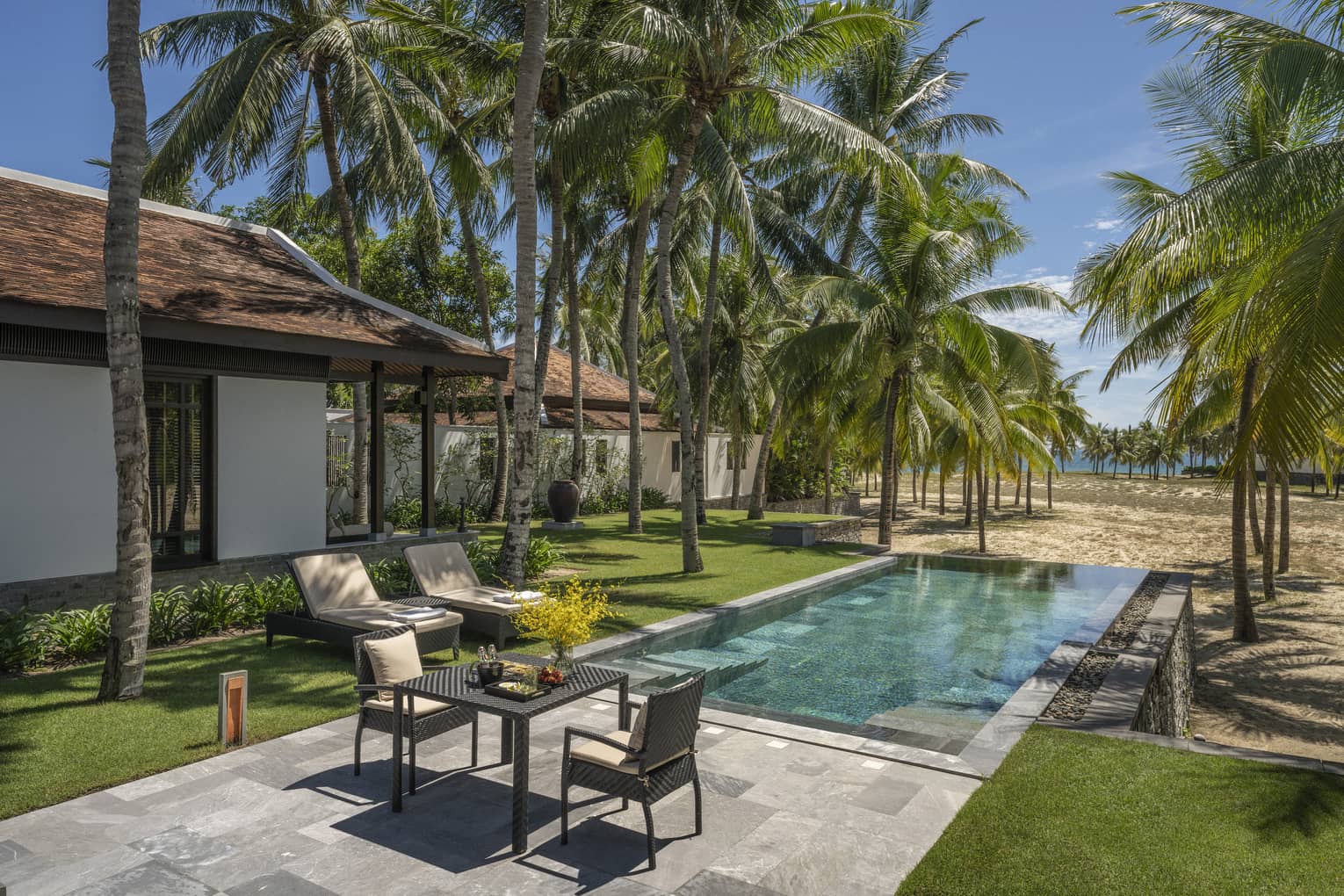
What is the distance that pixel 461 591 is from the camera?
9609 mm

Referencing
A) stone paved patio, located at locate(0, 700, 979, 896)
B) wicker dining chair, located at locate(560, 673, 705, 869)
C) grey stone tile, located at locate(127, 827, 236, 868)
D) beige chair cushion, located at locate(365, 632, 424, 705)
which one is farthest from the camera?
beige chair cushion, located at locate(365, 632, 424, 705)

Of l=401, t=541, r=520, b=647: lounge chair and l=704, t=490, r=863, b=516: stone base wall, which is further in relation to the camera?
l=704, t=490, r=863, b=516: stone base wall

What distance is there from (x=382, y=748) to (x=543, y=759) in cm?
123

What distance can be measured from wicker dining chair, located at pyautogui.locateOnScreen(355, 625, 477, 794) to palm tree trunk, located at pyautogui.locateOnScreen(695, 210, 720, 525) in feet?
37.4

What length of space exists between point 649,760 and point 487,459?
1863 centimetres

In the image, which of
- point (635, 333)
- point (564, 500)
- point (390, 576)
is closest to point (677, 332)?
point (635, 333)

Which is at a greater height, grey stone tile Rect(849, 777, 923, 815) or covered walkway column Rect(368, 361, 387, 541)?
covered walkway column Rect(368, 361, 387, 541)

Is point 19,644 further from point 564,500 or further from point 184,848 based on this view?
point 564,500

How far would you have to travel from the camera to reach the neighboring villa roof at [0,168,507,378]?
338 inches

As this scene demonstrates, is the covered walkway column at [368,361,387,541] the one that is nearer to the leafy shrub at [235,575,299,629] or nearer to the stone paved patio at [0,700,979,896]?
the leafy shrub at [235,575,299,629]

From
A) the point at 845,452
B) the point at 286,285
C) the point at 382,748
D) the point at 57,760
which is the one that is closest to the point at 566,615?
the point at 382,748

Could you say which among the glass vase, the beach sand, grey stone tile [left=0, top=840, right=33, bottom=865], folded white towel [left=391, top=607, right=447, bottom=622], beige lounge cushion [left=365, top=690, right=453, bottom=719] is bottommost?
the beach sand

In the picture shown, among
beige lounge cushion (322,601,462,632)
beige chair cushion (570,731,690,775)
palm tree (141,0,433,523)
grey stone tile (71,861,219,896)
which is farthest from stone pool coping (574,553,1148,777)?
palm tree (141,0,433,523)

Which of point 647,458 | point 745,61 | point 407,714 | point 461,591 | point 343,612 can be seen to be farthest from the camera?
point 647,458
